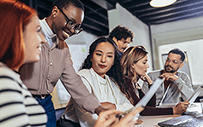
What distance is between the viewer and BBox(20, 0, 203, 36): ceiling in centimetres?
325

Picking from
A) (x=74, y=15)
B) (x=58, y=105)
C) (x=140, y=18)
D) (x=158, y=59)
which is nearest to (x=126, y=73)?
(x=74, y=15)

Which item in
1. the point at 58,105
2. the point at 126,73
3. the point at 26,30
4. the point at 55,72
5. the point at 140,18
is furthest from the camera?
the point at 140,18

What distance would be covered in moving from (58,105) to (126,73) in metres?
2.15

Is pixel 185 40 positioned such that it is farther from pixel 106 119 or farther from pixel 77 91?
pixel 106 119

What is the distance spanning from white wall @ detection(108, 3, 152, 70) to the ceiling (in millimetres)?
95

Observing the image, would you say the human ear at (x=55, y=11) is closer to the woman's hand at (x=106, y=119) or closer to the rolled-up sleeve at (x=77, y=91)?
the rolled-up sleeve at (x=77, y=91)

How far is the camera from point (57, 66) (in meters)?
1.03

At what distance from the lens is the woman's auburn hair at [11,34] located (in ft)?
1.61

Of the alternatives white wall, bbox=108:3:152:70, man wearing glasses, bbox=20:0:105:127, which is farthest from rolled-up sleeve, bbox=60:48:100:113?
white wall, bbox=108:3:152:70

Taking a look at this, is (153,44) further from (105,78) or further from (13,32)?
(13,32)

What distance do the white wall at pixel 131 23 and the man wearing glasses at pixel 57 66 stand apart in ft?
7.56

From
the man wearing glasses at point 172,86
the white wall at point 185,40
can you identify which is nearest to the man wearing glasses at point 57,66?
the man wearing glasses at point 172,86

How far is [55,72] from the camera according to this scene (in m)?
1.02

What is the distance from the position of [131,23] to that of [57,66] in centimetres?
303
